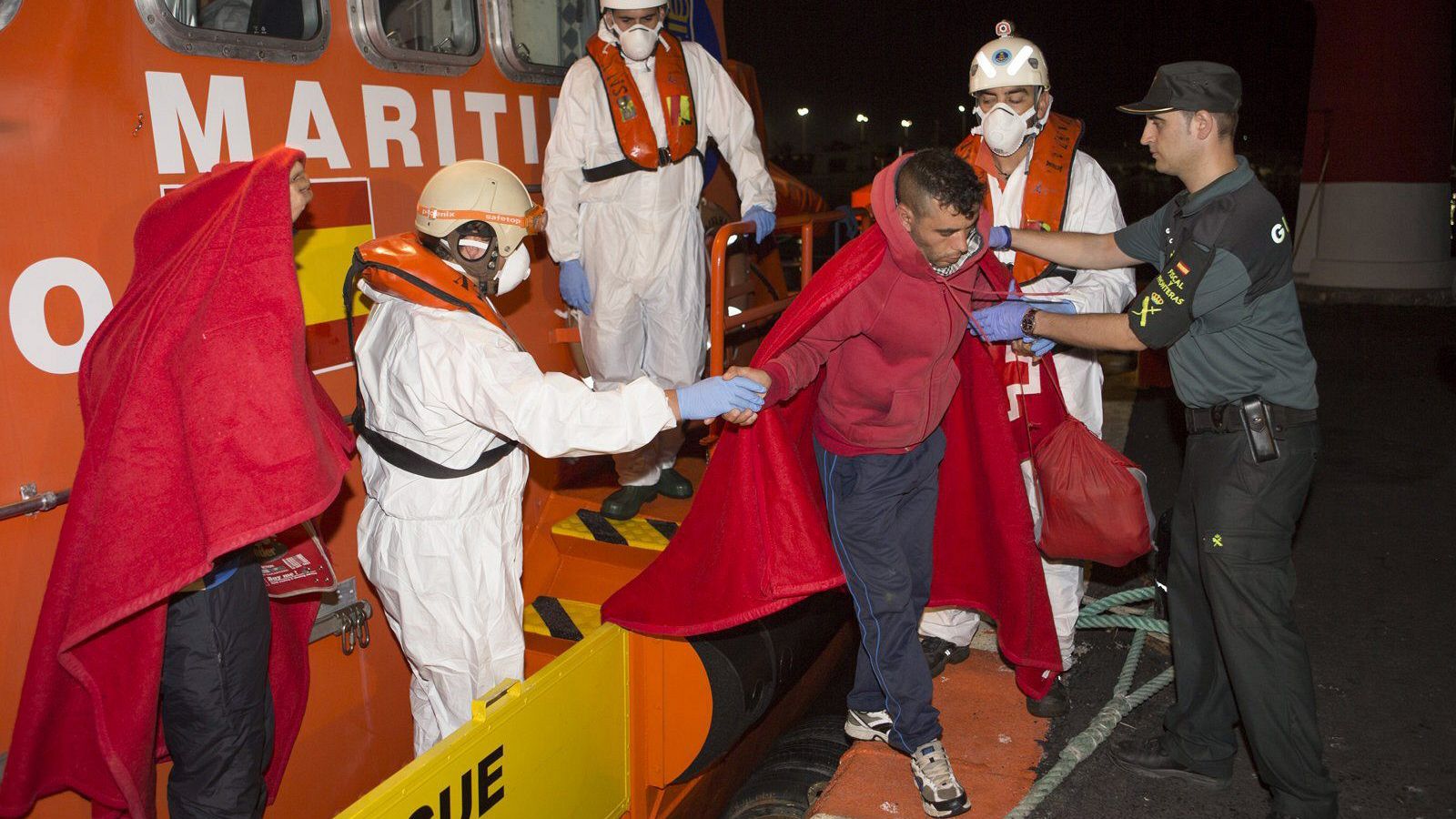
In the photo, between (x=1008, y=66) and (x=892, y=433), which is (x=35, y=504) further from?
(x=1008, y=66)

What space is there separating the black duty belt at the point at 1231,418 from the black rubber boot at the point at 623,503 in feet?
7.32

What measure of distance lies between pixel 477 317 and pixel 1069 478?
6.38ft

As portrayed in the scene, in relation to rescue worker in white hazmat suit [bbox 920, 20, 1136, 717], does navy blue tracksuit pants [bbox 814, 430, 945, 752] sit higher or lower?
lower

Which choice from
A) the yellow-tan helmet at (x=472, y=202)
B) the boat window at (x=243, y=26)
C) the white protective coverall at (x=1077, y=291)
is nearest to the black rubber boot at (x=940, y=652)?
the white protective coverall at (x=1077, y=291)

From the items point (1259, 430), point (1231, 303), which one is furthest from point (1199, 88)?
point (1259, 430)

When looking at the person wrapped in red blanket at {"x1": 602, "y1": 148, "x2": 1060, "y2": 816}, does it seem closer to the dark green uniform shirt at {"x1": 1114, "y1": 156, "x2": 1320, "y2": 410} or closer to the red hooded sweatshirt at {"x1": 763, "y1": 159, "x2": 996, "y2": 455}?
the red hooded sweatshirt at {"x1": 763, "y1": 159, "x2": 996, "y2": 455}

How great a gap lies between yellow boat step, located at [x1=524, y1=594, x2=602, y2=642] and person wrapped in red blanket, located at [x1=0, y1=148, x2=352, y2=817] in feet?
4.25

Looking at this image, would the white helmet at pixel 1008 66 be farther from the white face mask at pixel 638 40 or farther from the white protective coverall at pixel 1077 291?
the white face mask at pixel 638 40

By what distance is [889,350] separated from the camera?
3.06 metres

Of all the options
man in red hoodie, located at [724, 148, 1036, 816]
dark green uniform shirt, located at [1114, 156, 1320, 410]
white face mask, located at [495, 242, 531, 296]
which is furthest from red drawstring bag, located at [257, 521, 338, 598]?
dark green uniform shirt, located at [1114, 156, 1320, 410]

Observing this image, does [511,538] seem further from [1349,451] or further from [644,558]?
[1349,451]

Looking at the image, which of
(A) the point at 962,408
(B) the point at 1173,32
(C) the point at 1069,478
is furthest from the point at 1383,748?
(B) the point at 1173,32

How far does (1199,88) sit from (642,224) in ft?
6.97

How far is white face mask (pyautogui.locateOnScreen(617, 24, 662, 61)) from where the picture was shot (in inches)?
156
